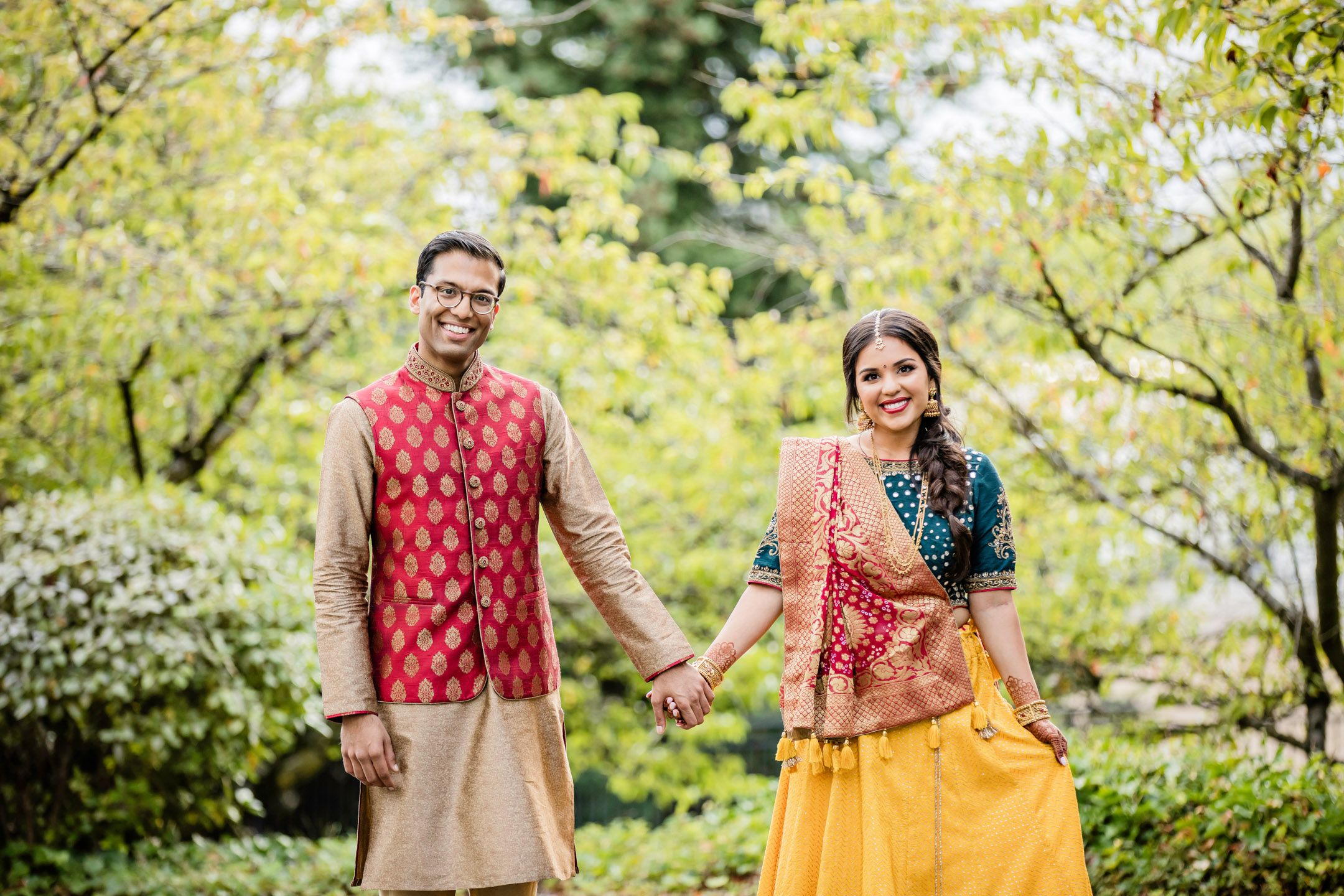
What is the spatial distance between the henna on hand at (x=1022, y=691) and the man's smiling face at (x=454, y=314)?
156 cm

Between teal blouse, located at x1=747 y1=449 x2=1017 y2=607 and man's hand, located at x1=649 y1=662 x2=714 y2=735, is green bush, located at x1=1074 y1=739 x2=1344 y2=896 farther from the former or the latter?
man's hand, located at x1=649 y1=662 x2=714 y2=735

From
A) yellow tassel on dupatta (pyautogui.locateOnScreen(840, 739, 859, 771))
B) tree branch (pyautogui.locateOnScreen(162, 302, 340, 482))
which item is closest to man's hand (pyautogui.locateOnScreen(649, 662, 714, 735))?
yellow tassel on dupatta (pyautogui.locateOnScreen(840, 739, 859, 771))

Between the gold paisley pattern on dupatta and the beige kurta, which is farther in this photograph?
the gold paisley pattern on dupatta

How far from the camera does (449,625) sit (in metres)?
2.62

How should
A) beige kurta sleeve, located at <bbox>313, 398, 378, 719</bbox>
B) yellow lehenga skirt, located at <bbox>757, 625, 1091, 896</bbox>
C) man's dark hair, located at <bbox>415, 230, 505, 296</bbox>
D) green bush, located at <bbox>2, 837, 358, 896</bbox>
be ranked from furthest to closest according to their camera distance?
1. green bush, located at <bbox>2, 837, 358, 896</bbox>
2. man's dark hair, located at <bbox>415, 230, 505, 296</bbox>
3. yellow lehenga skirt, located at <bbox>757, 625, 1091, 896</bbox>
4. beige kurta sleeve, located at <bbox>313, 398, 378, 719</bbox>

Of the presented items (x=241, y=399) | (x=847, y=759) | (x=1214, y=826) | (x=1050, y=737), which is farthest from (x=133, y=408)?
(x=1214, y=826)

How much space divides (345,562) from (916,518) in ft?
4.56

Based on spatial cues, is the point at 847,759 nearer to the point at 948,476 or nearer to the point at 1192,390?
the point at 948,476

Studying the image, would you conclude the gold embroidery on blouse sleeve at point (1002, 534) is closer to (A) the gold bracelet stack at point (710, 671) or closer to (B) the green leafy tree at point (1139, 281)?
(A) the gold bracelet stack at point (710, 671)

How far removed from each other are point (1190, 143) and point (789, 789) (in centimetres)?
290

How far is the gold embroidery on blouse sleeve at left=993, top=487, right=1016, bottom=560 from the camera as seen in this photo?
2.79 meters

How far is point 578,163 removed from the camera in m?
6.79

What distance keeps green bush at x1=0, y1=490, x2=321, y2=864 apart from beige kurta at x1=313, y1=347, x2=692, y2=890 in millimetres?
2606

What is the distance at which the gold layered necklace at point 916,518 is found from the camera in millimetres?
2754
